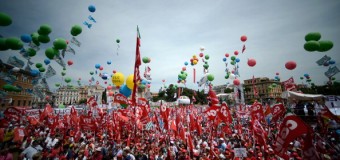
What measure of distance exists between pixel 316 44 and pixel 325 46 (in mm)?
508

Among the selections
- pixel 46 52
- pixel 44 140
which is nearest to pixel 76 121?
pixel 44 140

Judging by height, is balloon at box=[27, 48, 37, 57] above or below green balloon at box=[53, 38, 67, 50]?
below

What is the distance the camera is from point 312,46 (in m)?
9.29

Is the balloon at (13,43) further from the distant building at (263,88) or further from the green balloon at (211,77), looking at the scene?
the distant building at (263,88)

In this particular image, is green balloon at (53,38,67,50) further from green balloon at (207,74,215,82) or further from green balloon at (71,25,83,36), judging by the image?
green balloon at (207,74,215,82)

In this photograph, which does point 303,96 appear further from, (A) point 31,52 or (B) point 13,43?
(A) point 31,52

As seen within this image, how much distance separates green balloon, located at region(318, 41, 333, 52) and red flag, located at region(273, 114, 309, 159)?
744 cm

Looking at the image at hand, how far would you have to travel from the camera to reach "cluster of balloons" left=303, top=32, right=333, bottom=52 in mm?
9195

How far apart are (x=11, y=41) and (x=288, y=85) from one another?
18369 mm

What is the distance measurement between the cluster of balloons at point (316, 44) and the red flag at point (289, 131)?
712 centimetres

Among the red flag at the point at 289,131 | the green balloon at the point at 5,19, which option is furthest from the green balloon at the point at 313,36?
the green balloon at the point at 5,19

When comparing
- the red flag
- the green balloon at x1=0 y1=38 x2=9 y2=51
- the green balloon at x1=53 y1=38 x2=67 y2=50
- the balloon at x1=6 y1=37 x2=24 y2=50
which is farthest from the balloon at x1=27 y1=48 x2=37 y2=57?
the red flag

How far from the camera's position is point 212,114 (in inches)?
348

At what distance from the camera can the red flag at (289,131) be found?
4.25m
